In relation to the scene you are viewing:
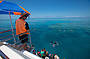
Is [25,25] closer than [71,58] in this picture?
Yes

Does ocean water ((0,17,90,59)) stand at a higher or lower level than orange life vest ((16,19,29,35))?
lower

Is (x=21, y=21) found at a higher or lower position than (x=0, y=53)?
higher

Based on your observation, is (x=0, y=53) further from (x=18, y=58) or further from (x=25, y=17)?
(x=25, y=17)

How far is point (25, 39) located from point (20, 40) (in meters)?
0.36

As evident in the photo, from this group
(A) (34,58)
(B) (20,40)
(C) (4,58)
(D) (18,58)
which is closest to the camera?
(D) (18,58)

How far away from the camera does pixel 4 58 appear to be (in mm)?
2049

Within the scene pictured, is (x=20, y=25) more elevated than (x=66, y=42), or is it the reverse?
(x=20, y=25)

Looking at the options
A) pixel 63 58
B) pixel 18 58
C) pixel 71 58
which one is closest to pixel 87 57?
A: pixel 71 58

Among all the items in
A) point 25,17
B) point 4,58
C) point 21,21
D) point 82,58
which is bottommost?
point 82,58

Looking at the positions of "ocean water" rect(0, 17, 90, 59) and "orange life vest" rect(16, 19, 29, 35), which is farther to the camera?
"ocean water" rect(0, 17, 90, 59)

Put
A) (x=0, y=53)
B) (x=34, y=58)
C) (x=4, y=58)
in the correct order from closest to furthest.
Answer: (x=34, y=58) → (x=4, y=58) → (x=0, y=53)

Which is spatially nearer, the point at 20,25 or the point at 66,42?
the point at 20,25

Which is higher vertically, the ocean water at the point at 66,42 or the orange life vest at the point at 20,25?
the orange life vest at the point at 20,25

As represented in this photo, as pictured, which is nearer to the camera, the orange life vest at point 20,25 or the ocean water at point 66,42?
the orange life vest at point 20,25
